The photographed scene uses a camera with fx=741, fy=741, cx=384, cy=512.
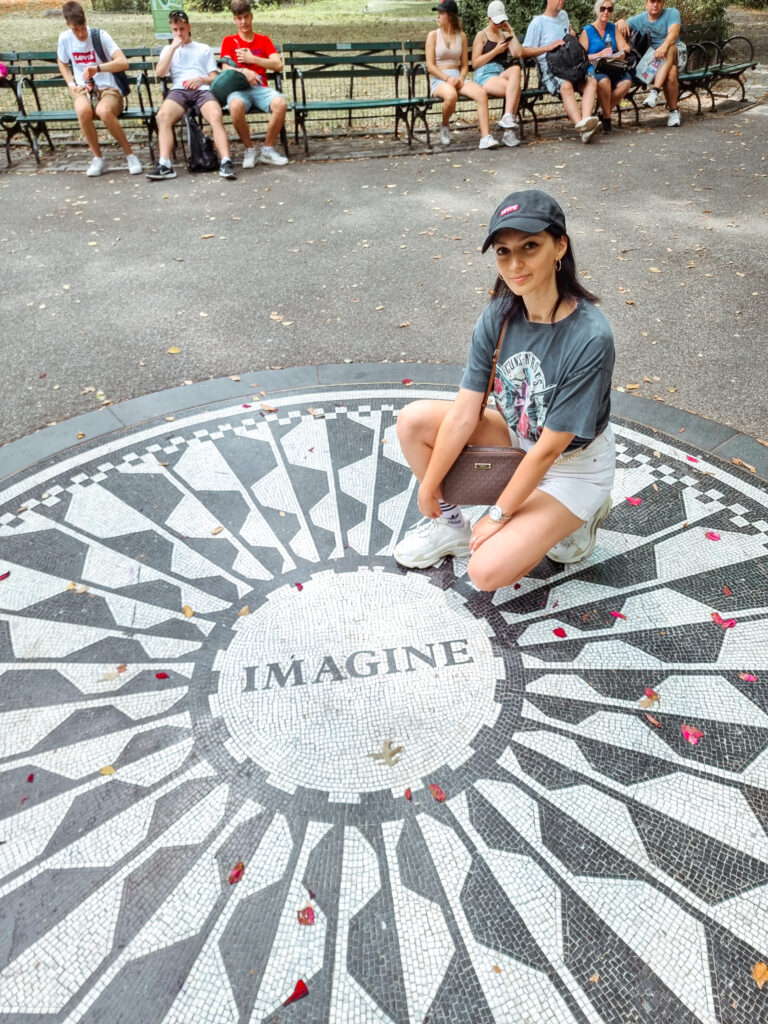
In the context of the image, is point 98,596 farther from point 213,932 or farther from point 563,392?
point 563,392

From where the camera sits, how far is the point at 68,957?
226 centimetres

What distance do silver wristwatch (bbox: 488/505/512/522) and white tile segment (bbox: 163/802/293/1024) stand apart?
4.85ft

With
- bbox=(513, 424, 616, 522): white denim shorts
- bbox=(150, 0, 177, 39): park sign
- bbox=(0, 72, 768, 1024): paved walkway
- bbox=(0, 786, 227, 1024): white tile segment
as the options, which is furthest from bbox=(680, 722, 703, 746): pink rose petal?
bbox=(150, 0, 177, 39): park sign

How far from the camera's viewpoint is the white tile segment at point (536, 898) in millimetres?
2176

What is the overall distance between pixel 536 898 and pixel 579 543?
1659 millimetres

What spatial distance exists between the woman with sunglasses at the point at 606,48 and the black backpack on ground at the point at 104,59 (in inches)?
252

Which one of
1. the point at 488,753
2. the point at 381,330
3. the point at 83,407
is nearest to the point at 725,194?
the point at 381,330

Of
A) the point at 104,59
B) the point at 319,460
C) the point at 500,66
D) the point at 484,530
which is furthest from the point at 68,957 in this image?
the point at 500,66

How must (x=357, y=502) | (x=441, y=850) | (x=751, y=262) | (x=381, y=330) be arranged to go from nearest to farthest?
(x=441, y=850)
(x=357, y=502)
(x=381, y=330)
(x=751, y=262)

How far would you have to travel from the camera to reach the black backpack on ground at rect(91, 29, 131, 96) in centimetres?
946

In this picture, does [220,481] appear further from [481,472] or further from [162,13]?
[162,13]

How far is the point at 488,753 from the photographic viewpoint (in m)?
2.78

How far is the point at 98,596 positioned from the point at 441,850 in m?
2.01

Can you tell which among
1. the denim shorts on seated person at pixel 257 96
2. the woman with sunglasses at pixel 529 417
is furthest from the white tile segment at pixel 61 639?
the denim shorts on seated person at pixel 257 96
